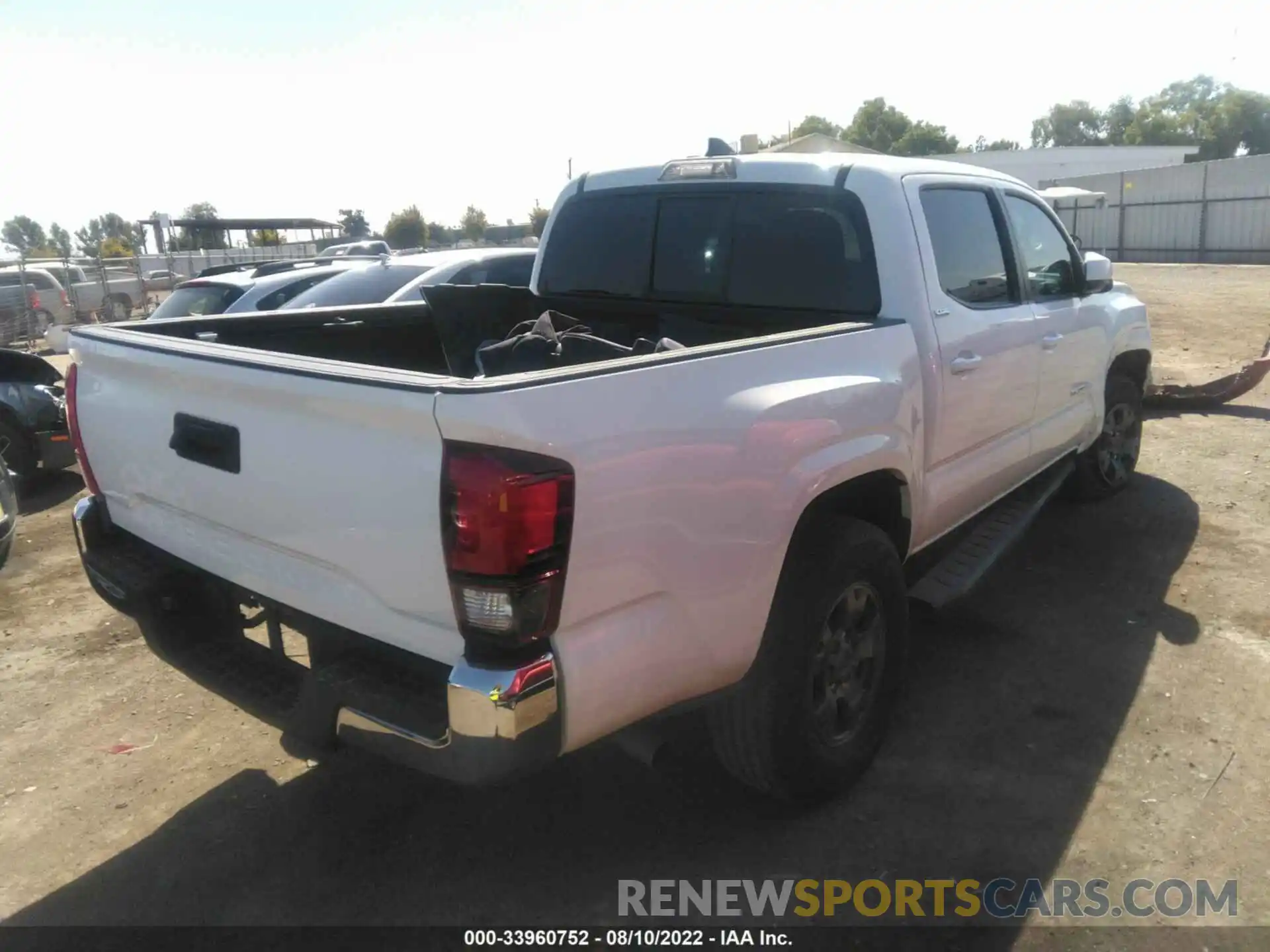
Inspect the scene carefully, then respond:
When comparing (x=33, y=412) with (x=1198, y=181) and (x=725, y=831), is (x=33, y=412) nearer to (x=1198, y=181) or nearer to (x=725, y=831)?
(x=725, y=831)

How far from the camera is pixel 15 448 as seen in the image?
7.20 meters

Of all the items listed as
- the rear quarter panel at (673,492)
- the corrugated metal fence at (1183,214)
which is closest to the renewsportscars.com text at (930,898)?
the rear quarter panel at (673,492)

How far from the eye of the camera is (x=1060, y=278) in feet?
15.6

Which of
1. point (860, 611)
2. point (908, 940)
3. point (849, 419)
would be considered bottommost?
point (908, 940)

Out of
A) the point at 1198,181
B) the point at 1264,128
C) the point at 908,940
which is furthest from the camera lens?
the point at 1264,128

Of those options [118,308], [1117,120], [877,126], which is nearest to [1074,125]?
[1117,120]

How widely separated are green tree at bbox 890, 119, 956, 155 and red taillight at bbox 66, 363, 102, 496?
80.8 meters

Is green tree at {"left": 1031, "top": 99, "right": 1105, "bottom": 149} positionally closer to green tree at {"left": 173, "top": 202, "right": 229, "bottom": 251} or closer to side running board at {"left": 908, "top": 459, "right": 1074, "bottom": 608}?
green tree at {"left": 173, "top": 202, "right": 229, "bottom": 251}

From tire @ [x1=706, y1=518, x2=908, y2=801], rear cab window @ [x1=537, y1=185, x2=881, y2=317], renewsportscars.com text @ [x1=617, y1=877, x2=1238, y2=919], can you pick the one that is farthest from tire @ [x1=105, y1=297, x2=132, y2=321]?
renewsportscars.com text @ [x1=617, y1=877, x2=1238, y2=919]

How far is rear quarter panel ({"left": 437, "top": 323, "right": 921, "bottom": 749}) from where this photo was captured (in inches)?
83.3

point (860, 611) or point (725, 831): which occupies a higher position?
point (860, 611)

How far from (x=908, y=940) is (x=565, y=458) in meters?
1.66

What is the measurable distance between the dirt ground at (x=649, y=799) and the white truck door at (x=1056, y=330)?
0.86m

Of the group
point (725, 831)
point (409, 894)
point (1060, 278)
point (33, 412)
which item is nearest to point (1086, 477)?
point (1060, 278)
